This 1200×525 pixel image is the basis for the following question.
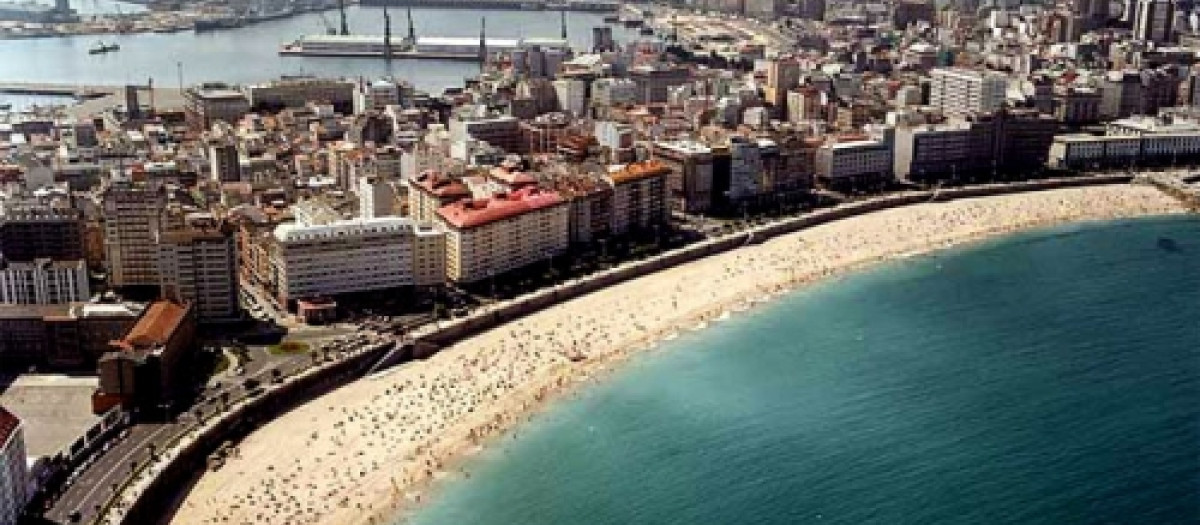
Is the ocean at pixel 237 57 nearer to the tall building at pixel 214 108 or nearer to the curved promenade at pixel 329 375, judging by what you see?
the tall building at pixel 214 108

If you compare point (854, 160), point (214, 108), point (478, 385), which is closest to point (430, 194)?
point (478, 385)

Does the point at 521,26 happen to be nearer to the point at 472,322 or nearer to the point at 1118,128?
the point at 1118,128

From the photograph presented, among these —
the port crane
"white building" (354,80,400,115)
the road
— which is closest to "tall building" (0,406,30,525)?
the road

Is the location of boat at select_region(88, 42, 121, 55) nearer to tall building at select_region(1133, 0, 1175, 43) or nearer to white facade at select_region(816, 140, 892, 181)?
white facade at select_region(816, 140, 892, 181)

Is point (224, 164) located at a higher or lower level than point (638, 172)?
lower

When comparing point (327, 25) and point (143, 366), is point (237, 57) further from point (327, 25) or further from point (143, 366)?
point (143, 366)

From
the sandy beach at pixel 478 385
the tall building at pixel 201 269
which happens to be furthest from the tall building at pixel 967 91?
the tall building at pixel 201 269

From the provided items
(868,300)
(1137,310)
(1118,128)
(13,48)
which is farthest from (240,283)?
(13,48)
